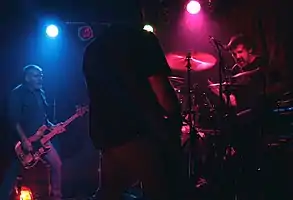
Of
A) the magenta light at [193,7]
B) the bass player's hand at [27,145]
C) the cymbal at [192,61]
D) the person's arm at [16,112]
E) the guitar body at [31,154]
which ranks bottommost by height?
the guitar body at [31,154]

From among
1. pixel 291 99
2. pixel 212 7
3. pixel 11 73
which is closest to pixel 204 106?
pixel 291 99

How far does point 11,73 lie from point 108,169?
5307 mm

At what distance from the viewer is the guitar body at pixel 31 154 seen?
20.7 feet

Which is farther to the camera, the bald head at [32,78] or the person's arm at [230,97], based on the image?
the bald head at [32,78]

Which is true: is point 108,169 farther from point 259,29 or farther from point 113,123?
point 259,29

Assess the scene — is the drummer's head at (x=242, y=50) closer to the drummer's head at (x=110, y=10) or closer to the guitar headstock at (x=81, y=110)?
the drummer's head at (x=110, y=10)

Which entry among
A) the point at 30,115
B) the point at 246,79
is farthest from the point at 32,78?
the point at 246,79

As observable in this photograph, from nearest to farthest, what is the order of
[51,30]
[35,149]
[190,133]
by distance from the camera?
1. [190,133]
2. [35,149]
3. [51,30]

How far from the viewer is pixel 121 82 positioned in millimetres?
2844

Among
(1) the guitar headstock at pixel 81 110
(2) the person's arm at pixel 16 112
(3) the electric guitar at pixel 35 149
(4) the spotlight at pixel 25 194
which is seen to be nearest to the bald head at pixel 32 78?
(2) the person's arm at pixel 16 112

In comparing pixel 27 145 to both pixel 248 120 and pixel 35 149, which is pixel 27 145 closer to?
pixel 35 149

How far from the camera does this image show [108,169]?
9.22 feet

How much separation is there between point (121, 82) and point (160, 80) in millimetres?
221

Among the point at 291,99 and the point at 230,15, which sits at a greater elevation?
the point at 230,15
